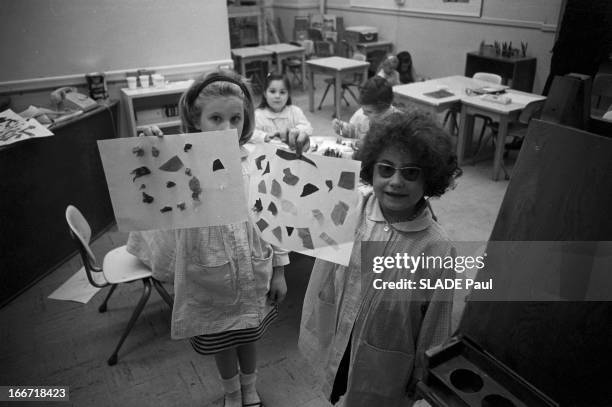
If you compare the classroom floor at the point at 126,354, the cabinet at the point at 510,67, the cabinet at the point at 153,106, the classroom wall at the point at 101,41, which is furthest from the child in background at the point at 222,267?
the cabinet at the point at 510,67

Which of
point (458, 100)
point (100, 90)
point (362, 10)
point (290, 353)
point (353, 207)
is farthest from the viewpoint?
point (362, 10)

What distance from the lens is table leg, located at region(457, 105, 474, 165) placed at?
16.0 ft

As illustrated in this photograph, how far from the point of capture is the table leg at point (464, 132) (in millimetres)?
4863

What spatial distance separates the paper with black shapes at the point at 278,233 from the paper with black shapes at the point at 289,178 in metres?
0.15

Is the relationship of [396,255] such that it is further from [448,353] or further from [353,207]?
[448,353]

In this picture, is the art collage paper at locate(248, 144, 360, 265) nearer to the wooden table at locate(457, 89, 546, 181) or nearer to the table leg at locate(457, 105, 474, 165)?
the wooden table at locate(457, 89, 546, 181)

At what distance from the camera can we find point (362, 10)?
9.27 meters

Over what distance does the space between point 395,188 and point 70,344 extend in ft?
7.54

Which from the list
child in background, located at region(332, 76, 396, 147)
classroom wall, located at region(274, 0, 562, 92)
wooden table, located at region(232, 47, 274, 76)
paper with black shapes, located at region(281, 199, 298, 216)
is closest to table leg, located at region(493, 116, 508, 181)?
child in background, located at region(332, 76, 396, 147)

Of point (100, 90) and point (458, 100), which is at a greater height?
point (100, 90)

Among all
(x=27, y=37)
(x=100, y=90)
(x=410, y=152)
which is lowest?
(x=100, y=90)

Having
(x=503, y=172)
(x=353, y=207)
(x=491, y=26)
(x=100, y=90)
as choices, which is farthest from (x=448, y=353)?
(x=491, y=26)

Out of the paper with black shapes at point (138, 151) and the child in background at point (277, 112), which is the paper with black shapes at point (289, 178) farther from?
the child in background at point (277, 112)

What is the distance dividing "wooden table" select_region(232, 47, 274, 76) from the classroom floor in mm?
4953
